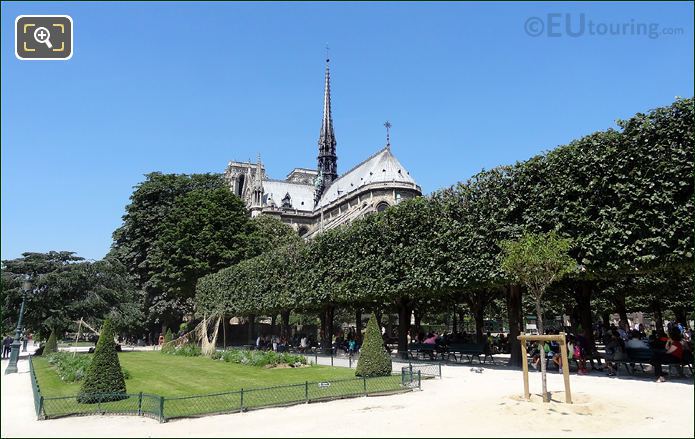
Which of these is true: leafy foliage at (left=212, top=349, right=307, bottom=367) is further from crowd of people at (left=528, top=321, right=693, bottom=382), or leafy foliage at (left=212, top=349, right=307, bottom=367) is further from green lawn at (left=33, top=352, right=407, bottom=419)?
crowd of people at (left=528, top=321, right=693, bottom=382)

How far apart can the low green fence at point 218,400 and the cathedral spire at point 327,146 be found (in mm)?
111084

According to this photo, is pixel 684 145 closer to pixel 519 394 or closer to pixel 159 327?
pixel 519 394

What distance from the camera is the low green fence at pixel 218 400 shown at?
1405 centimetres

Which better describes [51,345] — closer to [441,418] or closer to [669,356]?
[441,418]

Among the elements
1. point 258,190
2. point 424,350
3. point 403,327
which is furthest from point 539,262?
point 258,190

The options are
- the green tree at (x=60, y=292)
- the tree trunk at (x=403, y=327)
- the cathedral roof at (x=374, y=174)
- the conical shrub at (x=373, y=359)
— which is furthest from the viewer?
the cathedral roof at (x=374, y=174)

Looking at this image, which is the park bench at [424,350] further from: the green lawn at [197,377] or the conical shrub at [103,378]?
the conical shrub at [103,378]

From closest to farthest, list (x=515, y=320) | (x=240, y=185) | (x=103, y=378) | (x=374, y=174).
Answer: (x=103, y=378) → (x=515, y=320) → (x=374, y=174) → (x=240, y=185)

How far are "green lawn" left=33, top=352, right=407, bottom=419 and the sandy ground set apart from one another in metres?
0.50

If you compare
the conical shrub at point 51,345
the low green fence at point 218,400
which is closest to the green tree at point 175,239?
the conical shrub at point 51,345

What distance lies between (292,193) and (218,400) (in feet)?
372

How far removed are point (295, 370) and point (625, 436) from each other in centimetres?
1680

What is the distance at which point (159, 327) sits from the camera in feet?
194

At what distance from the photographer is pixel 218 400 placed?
15.3 metres
